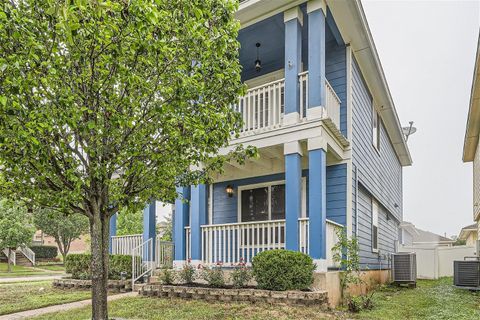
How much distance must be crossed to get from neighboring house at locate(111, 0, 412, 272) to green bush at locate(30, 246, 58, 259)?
2584cm

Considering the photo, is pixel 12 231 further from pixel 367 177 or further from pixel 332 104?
pixel 332 104

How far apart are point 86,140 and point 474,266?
10.3 metres

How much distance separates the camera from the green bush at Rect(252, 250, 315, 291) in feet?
20.7

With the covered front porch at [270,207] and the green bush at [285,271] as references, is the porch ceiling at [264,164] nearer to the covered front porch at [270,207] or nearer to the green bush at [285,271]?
the covered front porch at [270,207]

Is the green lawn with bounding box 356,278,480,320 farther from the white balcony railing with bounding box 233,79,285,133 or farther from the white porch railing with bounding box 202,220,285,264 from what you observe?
the white balcony railing with bounding box 233,79,285,133

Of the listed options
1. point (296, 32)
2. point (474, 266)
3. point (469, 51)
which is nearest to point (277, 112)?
point (296, 32)

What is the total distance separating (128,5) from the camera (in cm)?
363

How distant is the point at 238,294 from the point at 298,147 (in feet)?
9.76

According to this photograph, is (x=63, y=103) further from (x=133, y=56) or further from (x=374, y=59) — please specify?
(x=374, y=59)

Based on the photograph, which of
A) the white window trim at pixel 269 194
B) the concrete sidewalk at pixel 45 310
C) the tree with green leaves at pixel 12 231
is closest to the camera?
the concrete sidewalk at pixel 45 310

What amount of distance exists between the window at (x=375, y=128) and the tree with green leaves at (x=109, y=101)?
825cm

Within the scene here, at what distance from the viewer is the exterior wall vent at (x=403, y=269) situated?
11.9m

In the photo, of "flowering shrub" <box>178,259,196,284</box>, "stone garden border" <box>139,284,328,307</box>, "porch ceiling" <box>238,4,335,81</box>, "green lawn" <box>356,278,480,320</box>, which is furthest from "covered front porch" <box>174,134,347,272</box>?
"porch ceiling" <box>238,4,335,81</box>

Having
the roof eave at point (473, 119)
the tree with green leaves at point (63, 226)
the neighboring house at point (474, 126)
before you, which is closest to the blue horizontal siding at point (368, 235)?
the neighboring house at point (474, 126)
